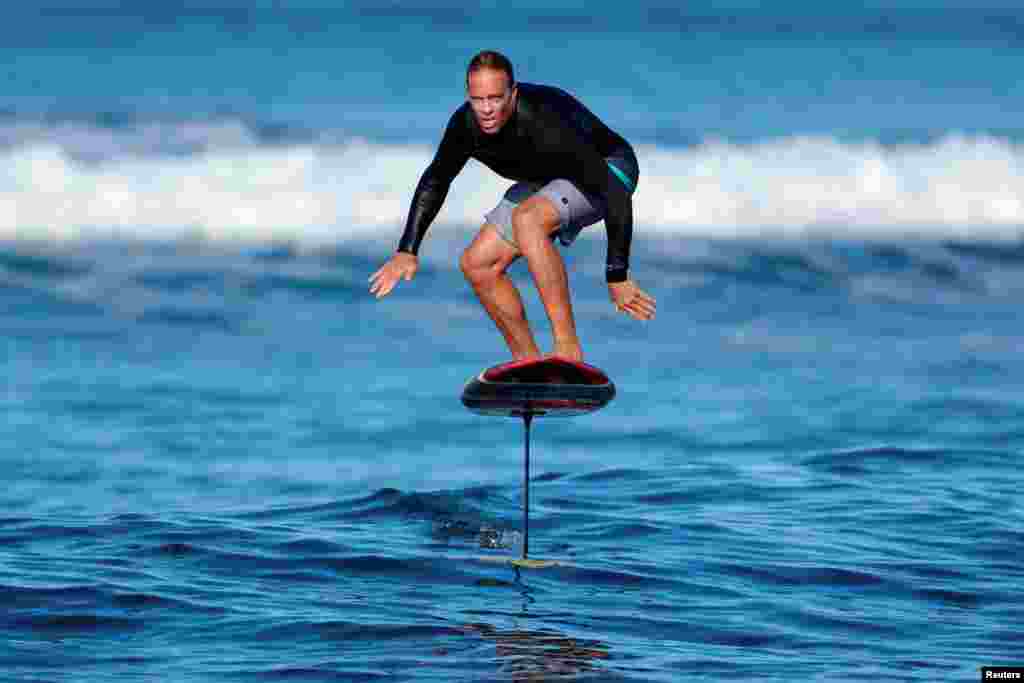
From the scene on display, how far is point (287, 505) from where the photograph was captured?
57.0ft

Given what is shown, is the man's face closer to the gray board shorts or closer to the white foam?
the gray board shorts

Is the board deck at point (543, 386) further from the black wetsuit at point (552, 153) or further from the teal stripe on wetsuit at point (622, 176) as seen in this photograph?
the teal stripe on wetsuit at point (622, 176)

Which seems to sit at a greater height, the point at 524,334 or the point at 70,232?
the point at 70,232

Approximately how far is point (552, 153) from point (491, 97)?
1.91 ft

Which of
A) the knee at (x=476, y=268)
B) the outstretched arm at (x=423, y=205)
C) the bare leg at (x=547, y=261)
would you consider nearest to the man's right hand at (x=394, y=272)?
the outstretched arm at (x=423, y=205)

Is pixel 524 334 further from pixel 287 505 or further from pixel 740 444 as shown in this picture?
pixel 740 444

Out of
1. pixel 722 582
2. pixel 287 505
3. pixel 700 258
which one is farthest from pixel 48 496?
pixel 700 258

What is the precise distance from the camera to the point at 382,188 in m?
53.4

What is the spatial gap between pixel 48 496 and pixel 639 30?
77023 millimetres

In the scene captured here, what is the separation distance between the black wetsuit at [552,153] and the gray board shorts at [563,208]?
0.18ft

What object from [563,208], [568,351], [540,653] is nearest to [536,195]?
[563,208]

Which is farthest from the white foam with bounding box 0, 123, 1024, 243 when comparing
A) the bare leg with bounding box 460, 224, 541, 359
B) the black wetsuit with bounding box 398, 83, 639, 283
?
the black wetsuit with bounding box 398, 83, 639, 283

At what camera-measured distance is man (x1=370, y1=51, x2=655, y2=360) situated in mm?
11688

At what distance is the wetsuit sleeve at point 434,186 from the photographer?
1198 centimetres
